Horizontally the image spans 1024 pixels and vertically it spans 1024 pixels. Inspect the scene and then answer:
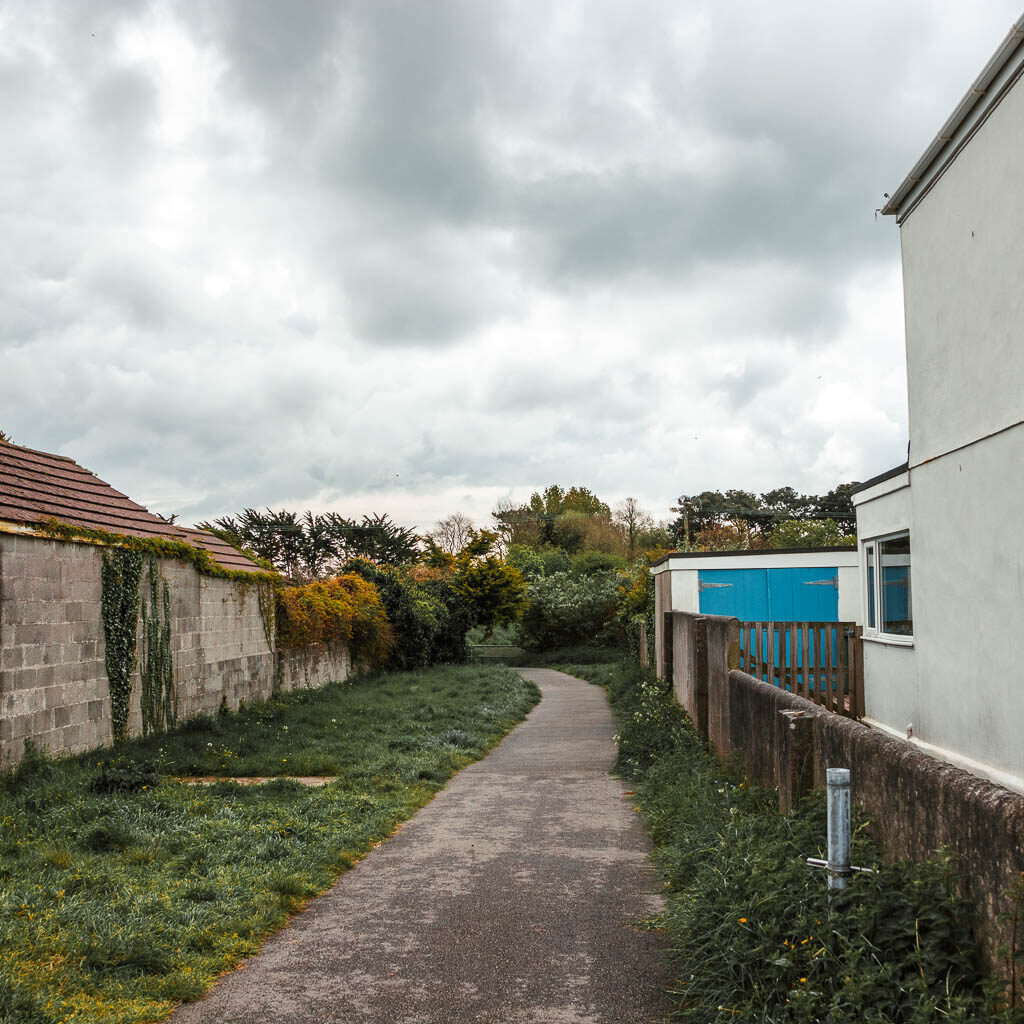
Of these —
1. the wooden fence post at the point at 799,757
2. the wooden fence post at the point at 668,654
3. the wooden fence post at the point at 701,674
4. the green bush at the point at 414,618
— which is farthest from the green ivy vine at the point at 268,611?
the wooden fence post at the point at 799,757

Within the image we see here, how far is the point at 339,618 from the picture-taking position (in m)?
20.2

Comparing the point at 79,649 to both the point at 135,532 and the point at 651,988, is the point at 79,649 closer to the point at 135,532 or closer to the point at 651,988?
the point at 135,532

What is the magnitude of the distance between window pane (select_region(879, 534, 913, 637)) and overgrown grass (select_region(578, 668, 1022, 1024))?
4.84 meters

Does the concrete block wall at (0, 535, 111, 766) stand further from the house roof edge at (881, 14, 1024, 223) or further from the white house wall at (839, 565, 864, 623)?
the white house wall at (839, 565, 864, 623)

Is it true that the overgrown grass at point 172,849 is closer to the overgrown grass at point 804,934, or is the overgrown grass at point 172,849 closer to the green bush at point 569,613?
the overgrown grass at point 804,934

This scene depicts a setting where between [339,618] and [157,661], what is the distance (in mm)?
8451

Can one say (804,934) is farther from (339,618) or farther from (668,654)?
(339,618)

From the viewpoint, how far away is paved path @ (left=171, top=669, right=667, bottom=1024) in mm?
4098

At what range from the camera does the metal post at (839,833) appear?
3.76 meters

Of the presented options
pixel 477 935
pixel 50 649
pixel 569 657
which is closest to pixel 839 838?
pixel 477 935

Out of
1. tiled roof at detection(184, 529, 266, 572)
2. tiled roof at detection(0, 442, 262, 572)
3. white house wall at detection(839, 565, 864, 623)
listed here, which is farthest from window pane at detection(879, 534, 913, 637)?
tiled roof at detection(184, 529, 266, 572)

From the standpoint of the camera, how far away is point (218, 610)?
556 inches

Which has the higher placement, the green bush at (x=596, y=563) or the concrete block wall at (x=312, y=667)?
the green bush at (x=596, y=563)

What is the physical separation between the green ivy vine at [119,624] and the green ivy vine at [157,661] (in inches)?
14.3
